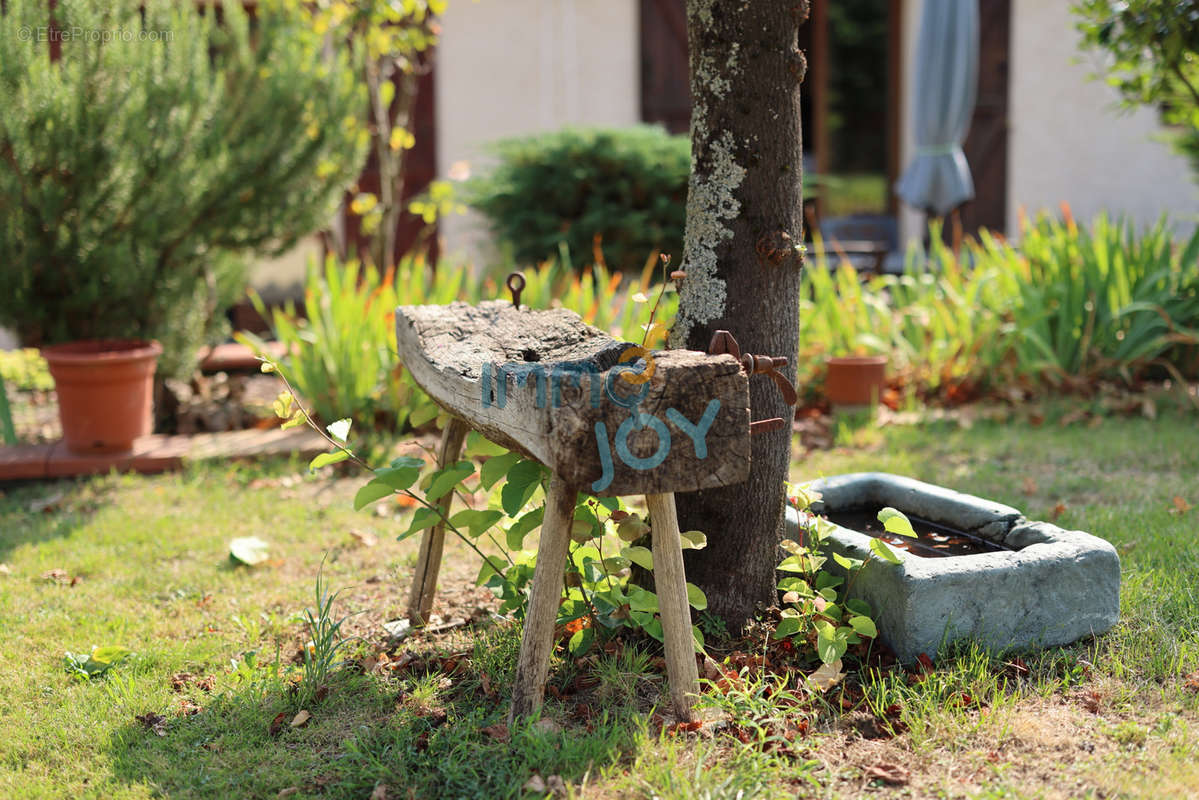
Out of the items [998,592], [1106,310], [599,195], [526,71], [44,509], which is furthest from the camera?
[526,71]

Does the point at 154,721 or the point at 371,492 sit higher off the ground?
the point at 371,492

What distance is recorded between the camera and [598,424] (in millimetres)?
1863

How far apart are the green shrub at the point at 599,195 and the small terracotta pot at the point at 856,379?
1705 mm

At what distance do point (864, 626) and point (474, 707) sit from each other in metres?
0.88

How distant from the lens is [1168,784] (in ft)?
6.37

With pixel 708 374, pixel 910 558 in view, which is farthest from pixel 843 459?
pixel 708 374

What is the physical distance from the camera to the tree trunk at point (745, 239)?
2412mm

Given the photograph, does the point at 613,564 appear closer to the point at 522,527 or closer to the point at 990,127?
the point at 522,527

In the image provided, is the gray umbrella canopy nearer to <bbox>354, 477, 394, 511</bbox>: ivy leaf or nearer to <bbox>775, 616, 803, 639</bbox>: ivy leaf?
<bbox>775, 616, 803, 639</bbox>: ivy leaf

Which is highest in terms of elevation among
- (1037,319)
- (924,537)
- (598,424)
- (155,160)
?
(155,160)

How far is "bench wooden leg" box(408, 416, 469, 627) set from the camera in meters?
2.68

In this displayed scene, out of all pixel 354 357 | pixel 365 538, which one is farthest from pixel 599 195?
pixel 365 538

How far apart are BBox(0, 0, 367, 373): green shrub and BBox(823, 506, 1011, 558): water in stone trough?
3.16m

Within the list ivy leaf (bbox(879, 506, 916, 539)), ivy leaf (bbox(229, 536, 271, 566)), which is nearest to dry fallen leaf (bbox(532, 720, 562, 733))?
ivy leaf (bbox(879, 506, 916, 539))
